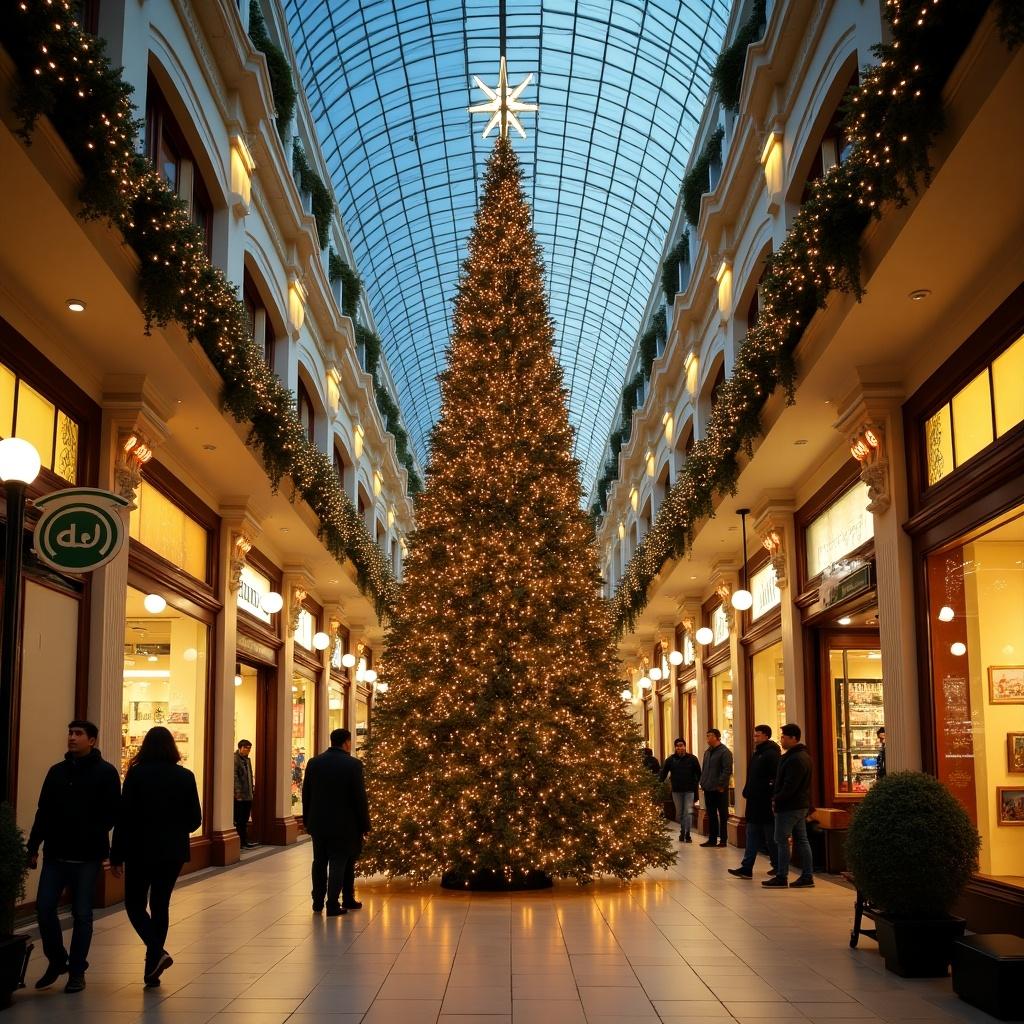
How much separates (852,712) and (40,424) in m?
10.6

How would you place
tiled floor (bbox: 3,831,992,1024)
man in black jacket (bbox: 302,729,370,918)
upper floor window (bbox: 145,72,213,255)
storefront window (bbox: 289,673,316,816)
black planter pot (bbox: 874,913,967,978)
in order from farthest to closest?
storefront window (bbox: 289,673,316,816) < upper floor window (bbox: 145,72,213,255) < man in black jacket (bbox: 302,729,370,918) < black planter pot (bbox: 874,913,967,978) < tiled floor (bbox: 3,831,992,1024)

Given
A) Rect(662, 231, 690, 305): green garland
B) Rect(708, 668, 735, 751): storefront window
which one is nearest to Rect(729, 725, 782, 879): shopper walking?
Rect(708, 668, 735, 751): storefront window

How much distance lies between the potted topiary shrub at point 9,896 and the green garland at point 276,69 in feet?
37.6

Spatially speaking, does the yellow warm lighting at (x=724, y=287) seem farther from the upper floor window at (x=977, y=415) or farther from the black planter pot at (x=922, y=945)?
the black planter pot at (x=922, y=945)

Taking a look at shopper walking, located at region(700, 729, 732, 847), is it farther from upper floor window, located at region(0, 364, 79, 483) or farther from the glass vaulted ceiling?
upper floor window, located at region(0, 364, 79, 483)

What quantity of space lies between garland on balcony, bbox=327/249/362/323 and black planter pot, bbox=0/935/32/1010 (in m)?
18.1

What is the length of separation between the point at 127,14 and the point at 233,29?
359 centimetres

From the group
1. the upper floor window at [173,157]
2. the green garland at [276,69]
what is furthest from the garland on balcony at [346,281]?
the upper floor window at [173,157]

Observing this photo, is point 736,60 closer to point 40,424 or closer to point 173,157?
point 173,157

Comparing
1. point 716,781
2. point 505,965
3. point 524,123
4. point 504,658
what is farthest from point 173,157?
point 524,123

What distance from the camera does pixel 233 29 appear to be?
1348 centimetres

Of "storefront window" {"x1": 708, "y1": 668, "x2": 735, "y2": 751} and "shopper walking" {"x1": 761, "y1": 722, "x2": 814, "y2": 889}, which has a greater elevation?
"storefront window" {"x1": 708, "y1": 668, "x2": 735, "y2": 751}

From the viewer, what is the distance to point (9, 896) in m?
6.72

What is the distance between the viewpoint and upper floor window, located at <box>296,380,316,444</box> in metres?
20.8
